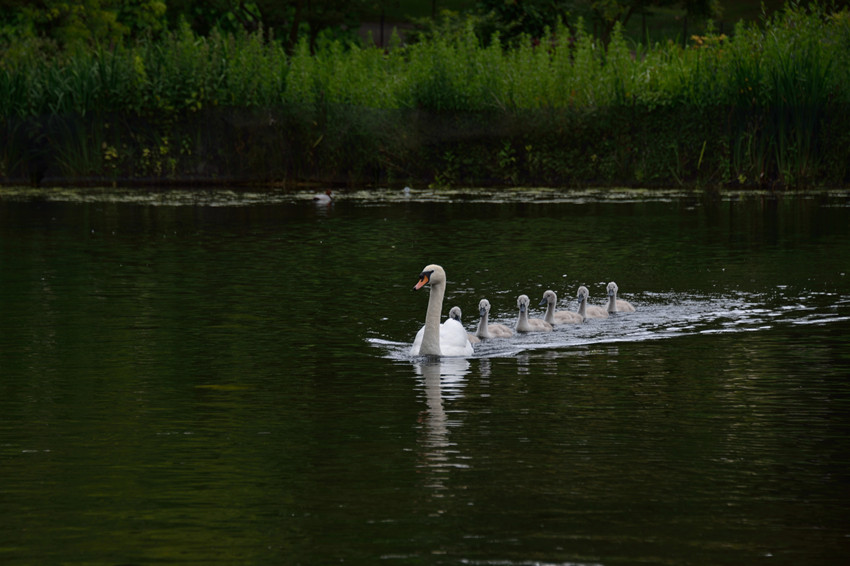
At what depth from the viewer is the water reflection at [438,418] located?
355 inches

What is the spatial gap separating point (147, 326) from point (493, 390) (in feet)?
15.5

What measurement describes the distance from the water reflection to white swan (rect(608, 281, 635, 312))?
324 cm

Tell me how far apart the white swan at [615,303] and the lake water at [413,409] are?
19 centimetres

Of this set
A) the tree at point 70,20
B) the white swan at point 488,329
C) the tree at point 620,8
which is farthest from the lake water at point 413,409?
the tree at point 620,8

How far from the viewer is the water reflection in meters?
9.02

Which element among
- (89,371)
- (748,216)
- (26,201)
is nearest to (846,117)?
(748,216)

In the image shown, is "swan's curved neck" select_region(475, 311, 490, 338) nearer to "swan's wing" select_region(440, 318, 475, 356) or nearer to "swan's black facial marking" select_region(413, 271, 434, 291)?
"swan's wing" select_region(440, 318, 475, 356)

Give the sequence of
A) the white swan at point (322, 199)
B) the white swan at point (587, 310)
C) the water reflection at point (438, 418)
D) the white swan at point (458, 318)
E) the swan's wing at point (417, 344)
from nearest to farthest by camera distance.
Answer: the water reflection at point (438, 418) < the swan's wing at point (417, 344) < the white swan at point (458, 318) < the white swan at point (587, 310) < the white swan at point (322, 199)

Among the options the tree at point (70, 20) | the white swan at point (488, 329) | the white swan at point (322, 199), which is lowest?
the white swan at point (488, 329)

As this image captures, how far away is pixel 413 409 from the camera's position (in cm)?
1107

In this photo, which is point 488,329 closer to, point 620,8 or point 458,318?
point 458,318

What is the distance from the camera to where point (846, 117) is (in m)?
32.8

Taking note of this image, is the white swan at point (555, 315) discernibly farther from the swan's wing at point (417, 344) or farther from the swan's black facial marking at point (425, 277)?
the swan's wing at point (417, 344)

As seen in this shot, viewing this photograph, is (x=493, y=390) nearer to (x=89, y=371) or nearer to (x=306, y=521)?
(x=89, y=371)
